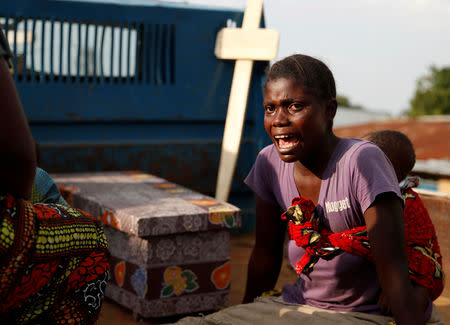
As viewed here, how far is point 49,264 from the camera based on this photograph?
4.59ft

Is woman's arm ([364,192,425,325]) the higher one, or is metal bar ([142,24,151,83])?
metal bar ([142,24,151,83])

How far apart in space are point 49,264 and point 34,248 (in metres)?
0.07

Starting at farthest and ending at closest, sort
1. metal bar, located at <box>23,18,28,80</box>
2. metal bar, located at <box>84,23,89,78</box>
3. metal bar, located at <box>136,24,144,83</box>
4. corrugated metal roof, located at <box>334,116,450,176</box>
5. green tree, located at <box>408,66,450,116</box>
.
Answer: green tree, located at <box>408,66,450,116</box>, corrugated metal roof, located at <box>334,116,450,176</box>, metal bar, located at <box>136,24,144,83</box>, metal bar, located at <box>84,23,89,78</box>, metal bar, located at <box>23,18,28,80</box>

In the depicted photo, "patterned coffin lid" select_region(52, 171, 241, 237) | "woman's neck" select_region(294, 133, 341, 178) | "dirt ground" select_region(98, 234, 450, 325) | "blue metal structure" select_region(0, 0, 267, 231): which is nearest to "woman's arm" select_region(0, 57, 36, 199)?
"woman's neck" select_region(294, 133, 341, 178)

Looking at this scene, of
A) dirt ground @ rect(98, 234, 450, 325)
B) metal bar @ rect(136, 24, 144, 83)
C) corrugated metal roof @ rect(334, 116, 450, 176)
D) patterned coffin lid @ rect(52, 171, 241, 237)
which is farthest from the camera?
corrugated metal roof @ rect(334, 116, 450, 176)

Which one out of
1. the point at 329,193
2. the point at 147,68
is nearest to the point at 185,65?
the point at 147,68

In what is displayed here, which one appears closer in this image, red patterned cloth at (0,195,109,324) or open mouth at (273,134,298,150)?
red patterned cloth at (0,195,109,324)

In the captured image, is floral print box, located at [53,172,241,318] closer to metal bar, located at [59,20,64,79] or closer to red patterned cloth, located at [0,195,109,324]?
red patterned cloth, located at [0,195,109,324]

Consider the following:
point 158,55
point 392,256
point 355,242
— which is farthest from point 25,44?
point 392,256

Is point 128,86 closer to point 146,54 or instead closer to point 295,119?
point 146,54

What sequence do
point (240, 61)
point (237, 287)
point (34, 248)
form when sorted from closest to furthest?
point (34, 248) < point (237, 287) < point (240, 61)

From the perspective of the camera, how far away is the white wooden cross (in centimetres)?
385

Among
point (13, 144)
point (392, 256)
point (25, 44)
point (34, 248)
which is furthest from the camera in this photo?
point (25, 44)

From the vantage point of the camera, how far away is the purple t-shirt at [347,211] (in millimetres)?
1726
